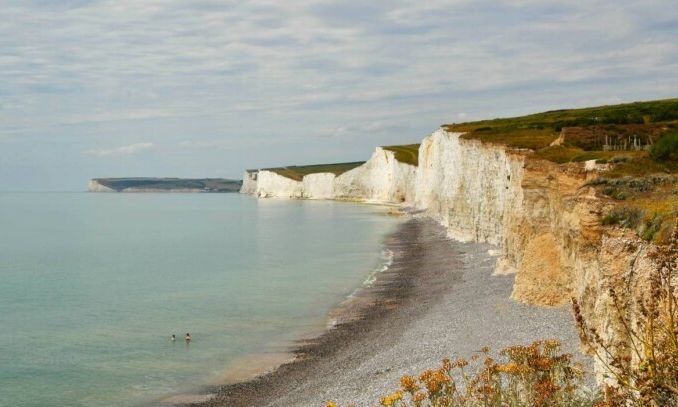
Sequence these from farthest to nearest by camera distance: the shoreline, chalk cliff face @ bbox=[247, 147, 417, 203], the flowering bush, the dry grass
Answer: chalk cliff face @ bbox=[247, 147, 417, 203], the dry grass, the shoreline, the flowering bush

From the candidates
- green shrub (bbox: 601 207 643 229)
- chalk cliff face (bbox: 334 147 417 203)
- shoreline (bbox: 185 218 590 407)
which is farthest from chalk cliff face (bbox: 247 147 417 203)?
green shrub (bbox: 601 207 643 229)

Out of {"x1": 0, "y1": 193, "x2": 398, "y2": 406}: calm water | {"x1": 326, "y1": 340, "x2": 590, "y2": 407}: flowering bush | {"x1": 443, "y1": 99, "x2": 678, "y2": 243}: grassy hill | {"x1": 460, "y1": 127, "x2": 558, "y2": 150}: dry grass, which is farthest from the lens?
{"x1": 460, "y1": 127, "x2": 558, "y2": 150}: dry grass

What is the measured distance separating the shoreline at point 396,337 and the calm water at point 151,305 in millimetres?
2099

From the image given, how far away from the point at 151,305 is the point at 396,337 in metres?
16.4

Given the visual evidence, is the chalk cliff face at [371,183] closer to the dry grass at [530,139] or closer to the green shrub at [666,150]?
the dry grass at [530,139]

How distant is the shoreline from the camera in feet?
65.4

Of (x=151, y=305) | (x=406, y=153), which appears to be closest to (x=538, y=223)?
(x=151, y=305)

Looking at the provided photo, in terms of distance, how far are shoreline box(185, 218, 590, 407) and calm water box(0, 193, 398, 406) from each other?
2.10 metres

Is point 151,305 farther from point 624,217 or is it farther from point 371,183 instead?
point 371,183

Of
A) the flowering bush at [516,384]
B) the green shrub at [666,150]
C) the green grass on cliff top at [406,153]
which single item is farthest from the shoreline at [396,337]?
the green grass on cliff top at [406,153]

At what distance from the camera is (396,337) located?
84.5ft

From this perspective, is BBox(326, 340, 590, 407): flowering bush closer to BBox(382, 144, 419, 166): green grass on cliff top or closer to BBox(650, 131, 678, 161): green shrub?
BBox(650, 131, 678, 161): green shrub

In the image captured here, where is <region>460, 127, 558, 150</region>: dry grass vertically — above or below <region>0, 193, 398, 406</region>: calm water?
above

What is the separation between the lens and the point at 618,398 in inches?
244
